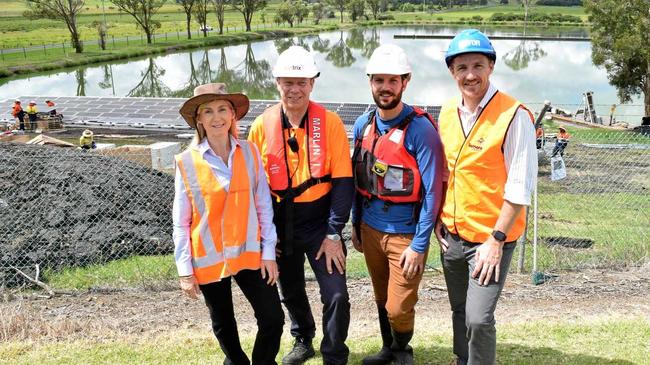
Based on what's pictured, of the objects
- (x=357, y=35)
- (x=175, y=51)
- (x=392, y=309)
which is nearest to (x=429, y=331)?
(x=392, y=309)

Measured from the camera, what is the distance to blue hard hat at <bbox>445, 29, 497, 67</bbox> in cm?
316

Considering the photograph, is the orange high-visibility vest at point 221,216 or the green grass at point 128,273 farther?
the green grass at point 128,273

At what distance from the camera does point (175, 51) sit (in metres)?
59.7

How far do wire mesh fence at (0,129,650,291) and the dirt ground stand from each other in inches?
19.7

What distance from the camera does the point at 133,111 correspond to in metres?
25.7

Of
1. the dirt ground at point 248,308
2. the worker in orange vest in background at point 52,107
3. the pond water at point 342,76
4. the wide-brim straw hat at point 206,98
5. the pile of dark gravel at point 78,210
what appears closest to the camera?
the wide-brim straw hat at point 206,98

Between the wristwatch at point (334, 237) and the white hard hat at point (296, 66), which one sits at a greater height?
the white hard hat at point (296, 66)

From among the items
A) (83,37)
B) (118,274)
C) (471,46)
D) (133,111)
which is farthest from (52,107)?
(83,37)

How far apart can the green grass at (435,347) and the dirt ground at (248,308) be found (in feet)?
0.72

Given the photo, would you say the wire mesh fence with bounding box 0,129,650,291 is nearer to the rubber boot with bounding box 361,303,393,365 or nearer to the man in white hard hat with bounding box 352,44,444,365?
the rubber boot with bounding box 361,303,393,365

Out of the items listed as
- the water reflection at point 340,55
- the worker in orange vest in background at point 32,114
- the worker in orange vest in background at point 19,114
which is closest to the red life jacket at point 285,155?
the worker in orange vest in background at point 19,114

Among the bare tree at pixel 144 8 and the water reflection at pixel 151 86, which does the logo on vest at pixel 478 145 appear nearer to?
the water reflection at pixel 151 86

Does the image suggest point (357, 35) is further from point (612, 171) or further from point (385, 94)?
point (385, 94)

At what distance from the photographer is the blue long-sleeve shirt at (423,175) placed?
3.55 meters
